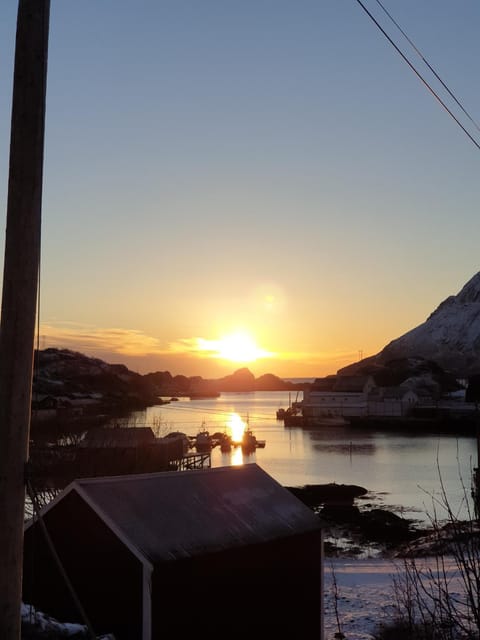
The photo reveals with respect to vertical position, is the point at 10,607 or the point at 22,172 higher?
the point at 22,172

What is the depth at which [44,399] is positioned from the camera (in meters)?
130

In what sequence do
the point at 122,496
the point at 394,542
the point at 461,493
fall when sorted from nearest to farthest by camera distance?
the point at 122,496 < the point at 394,542 < the point at 461,493

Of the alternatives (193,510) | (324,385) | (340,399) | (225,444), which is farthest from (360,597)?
(324,385)

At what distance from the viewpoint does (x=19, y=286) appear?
13.0ft

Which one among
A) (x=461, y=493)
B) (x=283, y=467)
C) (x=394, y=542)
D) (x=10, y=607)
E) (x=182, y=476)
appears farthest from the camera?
(x=283, y=467)

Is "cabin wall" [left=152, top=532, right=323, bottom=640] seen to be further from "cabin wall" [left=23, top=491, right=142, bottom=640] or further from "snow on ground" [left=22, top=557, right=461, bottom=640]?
"snow on ground" [left=22, top=557, right=461, bottom=640]

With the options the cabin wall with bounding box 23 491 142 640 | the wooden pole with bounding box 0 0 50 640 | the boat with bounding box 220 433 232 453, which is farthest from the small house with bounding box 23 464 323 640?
the boat with bounding box 220 433 232 453

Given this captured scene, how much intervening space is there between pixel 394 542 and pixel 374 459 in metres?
43.4

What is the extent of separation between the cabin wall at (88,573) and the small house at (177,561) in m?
0.02

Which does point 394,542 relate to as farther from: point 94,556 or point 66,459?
point 94,556

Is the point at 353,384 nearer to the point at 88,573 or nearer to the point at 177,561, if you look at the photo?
the point at 88,573

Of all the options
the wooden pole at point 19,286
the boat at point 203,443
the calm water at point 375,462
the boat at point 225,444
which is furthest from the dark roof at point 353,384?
the wooden pole at point 19,286

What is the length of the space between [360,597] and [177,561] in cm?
1161

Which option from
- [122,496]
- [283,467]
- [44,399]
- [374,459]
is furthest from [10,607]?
[44,399]
